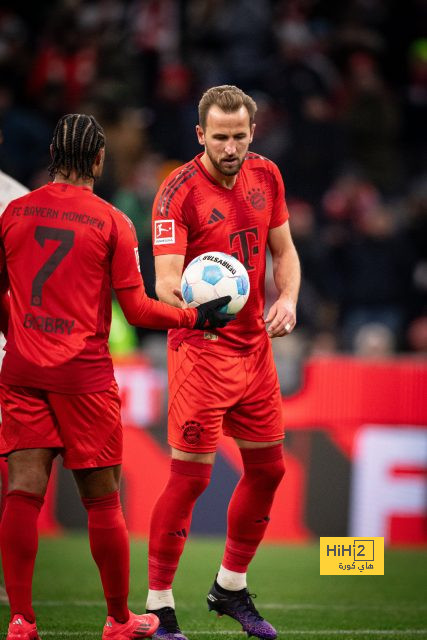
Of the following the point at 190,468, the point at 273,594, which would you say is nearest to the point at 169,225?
the point at 190,468

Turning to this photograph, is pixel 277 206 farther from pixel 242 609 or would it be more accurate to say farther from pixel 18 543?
pixel 18 543

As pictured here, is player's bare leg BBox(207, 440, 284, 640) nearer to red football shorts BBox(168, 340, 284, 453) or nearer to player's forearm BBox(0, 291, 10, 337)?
red football shorts BBox(168, 340, 284, 453)

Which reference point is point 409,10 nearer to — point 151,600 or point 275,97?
point 275,97

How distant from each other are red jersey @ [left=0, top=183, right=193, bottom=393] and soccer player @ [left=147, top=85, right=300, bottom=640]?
635 mm

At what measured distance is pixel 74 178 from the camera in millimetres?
4930

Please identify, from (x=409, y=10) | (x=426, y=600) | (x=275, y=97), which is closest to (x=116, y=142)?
(x=275, y=97)

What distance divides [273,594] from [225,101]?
3216 millimetres

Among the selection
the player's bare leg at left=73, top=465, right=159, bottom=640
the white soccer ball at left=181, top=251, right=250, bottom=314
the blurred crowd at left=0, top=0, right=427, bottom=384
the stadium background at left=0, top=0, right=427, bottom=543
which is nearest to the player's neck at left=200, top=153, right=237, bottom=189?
the white soccer ball at left=181, top=251, right=250, bottom=314

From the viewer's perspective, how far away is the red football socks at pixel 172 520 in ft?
18.0

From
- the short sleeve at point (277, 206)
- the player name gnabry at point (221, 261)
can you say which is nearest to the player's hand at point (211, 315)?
the player name gnabry at point (221, 261)

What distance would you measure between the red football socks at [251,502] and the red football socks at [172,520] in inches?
12.9

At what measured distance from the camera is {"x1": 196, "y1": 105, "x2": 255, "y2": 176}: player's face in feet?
18.0

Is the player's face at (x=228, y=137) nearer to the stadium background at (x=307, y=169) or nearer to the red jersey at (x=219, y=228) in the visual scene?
the red jersey at (x=219, y=228)

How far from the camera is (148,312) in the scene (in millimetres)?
4906
